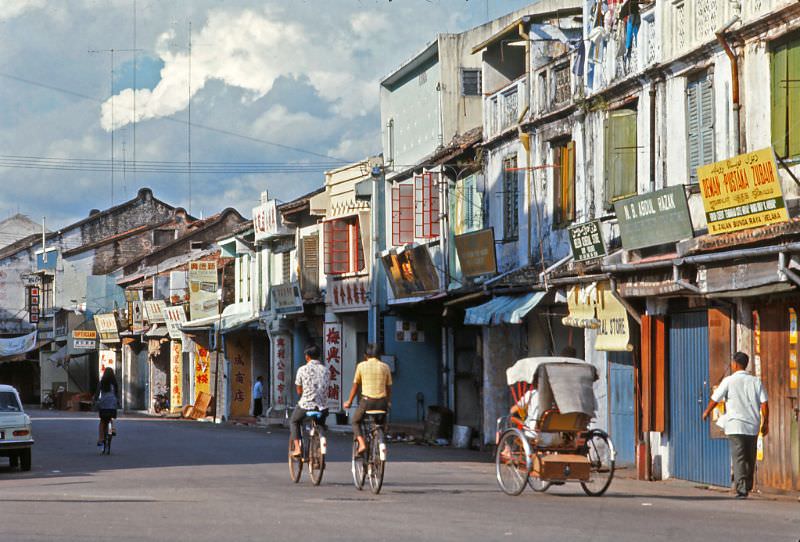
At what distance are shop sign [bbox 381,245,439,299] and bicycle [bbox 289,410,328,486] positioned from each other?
566 inches

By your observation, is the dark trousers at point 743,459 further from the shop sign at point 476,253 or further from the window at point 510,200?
the shop sign at point 476,253

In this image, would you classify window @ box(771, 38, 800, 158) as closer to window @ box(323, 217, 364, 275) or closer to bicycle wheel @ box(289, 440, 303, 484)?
bicycle wheel @ box(289, 440, 303, 484)

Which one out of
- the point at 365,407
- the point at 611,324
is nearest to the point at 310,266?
the point at 611,324

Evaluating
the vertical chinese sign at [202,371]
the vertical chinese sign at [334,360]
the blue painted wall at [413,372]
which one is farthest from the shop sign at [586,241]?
the vertical chinese sign at [202,371]

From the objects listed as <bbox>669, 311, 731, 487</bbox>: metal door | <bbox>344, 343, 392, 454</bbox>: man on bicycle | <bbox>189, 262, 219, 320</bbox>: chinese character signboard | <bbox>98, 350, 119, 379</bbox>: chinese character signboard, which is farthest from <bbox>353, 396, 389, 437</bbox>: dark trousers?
<bbox>98, 350, 119, 379</bbox>: chinese character signboard

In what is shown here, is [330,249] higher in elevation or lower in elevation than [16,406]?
higher

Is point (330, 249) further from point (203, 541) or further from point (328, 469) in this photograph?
point (203, 541)

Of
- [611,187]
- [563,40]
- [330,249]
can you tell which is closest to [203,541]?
[611,187]

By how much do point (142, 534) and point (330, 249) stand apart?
29307 millimetres

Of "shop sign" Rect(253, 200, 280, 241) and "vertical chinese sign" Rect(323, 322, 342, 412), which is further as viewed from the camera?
"shop sign" Rect(253, 200, 280, 241)

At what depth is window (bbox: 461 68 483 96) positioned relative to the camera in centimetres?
3438

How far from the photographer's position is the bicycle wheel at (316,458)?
1847cm

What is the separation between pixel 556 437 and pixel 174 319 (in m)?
44.1

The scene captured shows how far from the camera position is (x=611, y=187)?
919 inches
